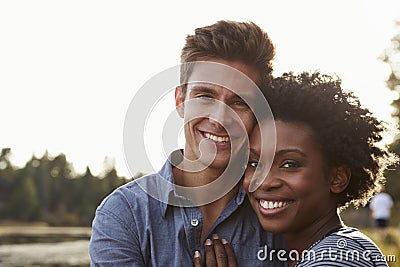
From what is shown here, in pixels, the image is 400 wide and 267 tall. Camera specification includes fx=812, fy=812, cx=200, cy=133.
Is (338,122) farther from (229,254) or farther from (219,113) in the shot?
(229,254)

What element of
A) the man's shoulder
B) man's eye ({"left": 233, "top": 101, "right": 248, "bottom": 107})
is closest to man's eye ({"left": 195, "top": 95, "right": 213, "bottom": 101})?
man's eye ({"left": 233, "top": 101, "right": 248, "bottom": 107})

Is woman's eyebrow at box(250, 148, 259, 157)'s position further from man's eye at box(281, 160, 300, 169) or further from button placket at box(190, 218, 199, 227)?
button placket at box(190, 218, 199, 227)

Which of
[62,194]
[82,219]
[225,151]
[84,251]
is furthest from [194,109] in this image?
[62,194]

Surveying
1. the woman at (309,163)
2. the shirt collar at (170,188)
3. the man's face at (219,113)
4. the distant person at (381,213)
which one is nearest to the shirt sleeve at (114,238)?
the shirt collar at (170,188)

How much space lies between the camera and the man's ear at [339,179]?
3.23 meters

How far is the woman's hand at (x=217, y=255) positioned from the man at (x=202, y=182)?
7cm

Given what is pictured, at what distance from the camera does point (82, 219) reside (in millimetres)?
36031

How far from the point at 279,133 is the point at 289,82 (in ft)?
0.91

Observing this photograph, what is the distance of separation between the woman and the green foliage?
104 ft

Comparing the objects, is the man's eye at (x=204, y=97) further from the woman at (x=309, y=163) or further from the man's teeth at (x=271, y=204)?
the man's teeth at (x=271, y=204)

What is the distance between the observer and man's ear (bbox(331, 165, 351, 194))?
3.23m

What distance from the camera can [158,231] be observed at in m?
3.41

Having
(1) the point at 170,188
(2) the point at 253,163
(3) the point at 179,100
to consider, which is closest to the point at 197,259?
(1) the point at 170,188

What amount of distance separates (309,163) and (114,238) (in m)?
0.84
